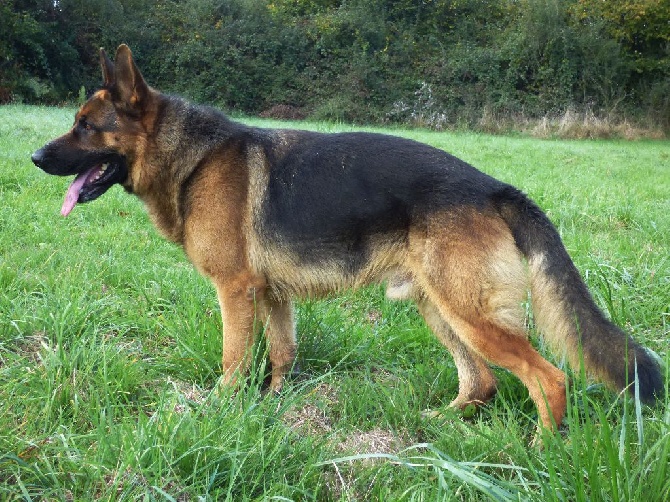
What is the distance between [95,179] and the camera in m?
3.45

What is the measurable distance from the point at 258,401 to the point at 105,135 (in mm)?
1825

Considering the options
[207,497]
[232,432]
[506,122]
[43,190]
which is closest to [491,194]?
[232,432]

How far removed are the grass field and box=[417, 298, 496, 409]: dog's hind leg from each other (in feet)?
0.30

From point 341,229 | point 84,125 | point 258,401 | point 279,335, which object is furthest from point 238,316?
point 84,125

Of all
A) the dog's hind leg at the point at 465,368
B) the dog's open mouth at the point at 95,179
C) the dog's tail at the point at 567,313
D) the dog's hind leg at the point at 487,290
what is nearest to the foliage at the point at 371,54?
the dog's hind leg at the point at 465,368

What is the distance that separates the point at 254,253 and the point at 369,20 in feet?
90.1

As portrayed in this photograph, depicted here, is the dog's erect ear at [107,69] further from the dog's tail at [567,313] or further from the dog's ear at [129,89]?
the dog's tail at [567,313]

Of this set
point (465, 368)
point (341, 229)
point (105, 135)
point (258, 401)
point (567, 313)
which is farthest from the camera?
point (105, 135)

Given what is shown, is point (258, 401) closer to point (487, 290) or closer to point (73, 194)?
point (487, 290)

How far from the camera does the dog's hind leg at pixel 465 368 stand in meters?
3.03

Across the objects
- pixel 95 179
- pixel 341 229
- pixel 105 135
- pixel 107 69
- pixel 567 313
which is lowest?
pixel 567 313

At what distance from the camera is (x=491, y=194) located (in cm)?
285

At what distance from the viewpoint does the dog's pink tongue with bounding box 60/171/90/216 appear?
3.37 metres

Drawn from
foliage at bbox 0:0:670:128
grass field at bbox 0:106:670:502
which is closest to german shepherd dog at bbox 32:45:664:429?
grass field at bbox 0:106:670:502
